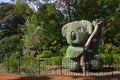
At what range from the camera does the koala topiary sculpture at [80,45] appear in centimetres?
1881

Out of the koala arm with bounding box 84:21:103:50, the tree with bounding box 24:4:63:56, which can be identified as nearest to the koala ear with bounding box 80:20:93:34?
the koala arm with bounding box 84:21:103:50

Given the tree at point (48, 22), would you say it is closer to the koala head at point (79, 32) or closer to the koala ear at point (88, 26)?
the koala head at point (79, 32)

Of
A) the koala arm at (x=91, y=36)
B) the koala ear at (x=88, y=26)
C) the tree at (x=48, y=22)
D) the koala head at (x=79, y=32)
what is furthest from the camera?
the tree at (x=48, y=22)

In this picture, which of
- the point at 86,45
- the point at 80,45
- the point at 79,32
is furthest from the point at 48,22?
the point at 86,45

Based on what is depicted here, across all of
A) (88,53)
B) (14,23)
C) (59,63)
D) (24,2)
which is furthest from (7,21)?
(88,53)

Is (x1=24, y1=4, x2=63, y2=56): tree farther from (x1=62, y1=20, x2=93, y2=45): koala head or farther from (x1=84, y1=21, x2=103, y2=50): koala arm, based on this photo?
(x1=84, y1=21, x2=103, y2=50): koala arm

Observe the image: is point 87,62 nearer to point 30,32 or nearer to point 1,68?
point 1,68

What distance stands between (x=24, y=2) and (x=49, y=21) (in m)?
2.96

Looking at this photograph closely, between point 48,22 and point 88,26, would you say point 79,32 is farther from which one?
point 48,22

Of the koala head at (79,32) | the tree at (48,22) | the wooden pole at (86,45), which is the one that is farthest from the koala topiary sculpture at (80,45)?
the tree at (48,22)

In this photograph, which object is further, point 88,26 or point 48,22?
point 48,22

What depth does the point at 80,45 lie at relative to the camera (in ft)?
62.9

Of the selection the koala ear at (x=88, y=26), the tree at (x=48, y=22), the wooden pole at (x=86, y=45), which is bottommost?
the wooden pole at (x=86, y=45)

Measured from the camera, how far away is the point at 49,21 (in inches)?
1214
